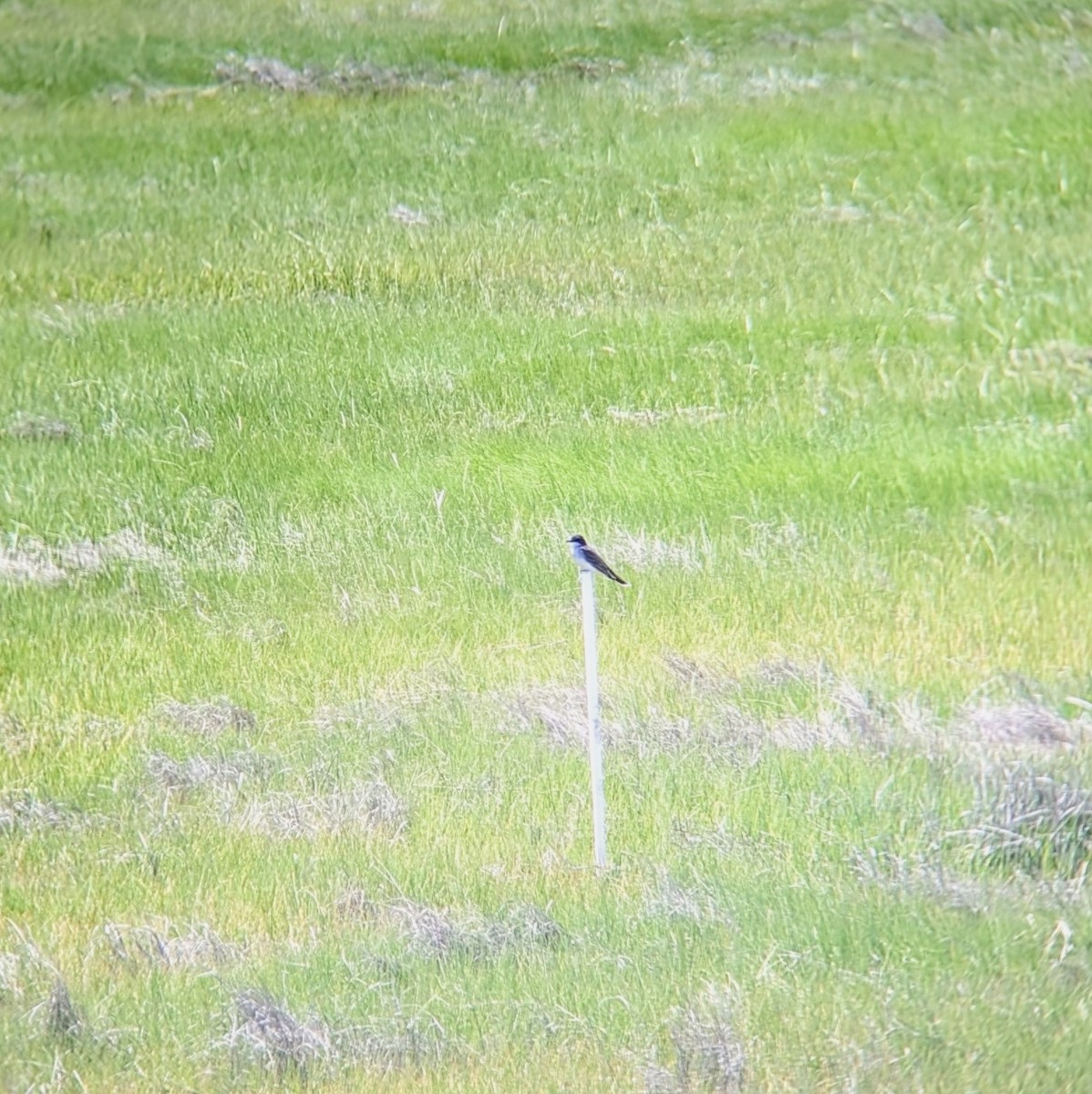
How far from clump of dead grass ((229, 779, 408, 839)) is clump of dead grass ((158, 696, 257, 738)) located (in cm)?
99

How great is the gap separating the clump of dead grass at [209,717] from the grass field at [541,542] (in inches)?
1.8

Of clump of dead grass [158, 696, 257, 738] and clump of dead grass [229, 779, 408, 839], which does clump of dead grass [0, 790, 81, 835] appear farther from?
clump of dead grass [158, 696, 257, 738]

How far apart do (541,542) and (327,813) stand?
401 centimetres

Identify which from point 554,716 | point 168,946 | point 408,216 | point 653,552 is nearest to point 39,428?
point 653,552

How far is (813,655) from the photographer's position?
8891 millimetres

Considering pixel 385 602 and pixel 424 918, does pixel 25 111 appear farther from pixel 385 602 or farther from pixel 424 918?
pixel 424 918

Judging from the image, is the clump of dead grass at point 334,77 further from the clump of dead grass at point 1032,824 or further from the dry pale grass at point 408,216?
the clump of dead grass at point 1032,824

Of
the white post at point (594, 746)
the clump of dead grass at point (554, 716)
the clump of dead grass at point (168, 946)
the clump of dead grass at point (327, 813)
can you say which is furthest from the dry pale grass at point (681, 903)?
the clump of dead grass at point (554, 716)

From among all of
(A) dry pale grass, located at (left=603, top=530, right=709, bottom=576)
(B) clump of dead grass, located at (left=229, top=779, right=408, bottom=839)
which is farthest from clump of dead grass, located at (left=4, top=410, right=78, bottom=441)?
(B) clump of dead grass, located at (left=229, top=779, right=408, bottom=839)

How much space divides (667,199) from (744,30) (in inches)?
198

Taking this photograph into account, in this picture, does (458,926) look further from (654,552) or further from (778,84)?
(778,84)

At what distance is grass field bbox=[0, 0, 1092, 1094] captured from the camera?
5.48 metres

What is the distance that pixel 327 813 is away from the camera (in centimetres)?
704

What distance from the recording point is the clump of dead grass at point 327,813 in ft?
22.6
